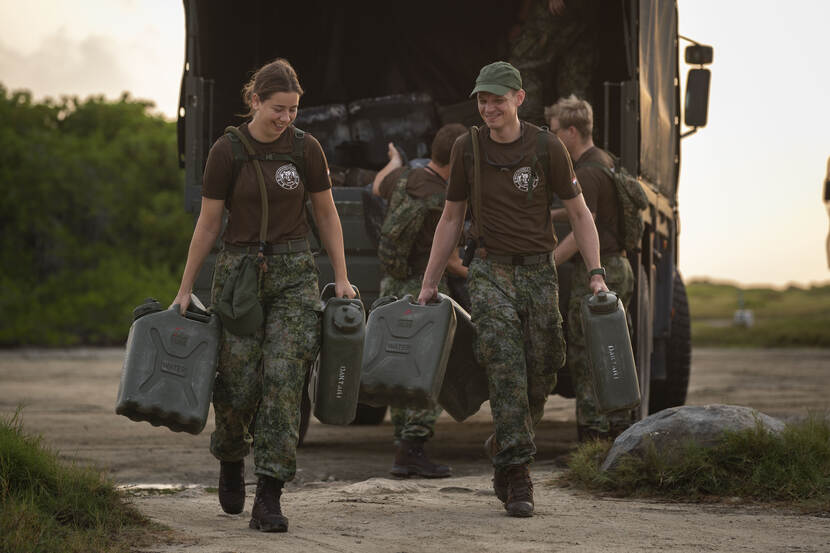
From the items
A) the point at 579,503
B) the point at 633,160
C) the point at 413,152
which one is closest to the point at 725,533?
the point at 579,503

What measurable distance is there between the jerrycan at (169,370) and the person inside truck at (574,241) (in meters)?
2.84

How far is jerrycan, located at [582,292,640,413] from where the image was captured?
5789mm

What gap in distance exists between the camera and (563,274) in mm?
7953

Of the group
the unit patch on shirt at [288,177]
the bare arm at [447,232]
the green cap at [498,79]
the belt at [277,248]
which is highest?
the green cap at [498,79]

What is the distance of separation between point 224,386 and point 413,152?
15.1 feet

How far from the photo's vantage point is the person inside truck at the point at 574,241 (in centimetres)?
775

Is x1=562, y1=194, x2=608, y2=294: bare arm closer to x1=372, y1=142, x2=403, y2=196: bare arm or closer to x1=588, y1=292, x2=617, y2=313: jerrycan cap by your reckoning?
x1=588, y1=292, x2=617, y2=313: jerrycan cap

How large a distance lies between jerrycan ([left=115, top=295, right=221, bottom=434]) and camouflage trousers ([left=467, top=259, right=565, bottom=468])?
4.02 ft

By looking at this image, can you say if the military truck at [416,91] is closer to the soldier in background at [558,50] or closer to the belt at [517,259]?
the soldier in background at [558,50]

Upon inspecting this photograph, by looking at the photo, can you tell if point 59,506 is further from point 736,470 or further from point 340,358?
point 736,470

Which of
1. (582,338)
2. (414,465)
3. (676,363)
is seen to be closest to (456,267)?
(582,338)

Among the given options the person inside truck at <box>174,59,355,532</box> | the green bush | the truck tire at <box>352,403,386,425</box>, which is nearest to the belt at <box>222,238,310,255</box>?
the person inside truck at <box>174,59,355,532</box>

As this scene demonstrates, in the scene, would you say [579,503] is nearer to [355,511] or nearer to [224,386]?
[355,511]

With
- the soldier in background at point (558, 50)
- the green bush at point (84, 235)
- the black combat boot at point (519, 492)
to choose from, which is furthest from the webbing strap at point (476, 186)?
the green bush at point (84, 235)
